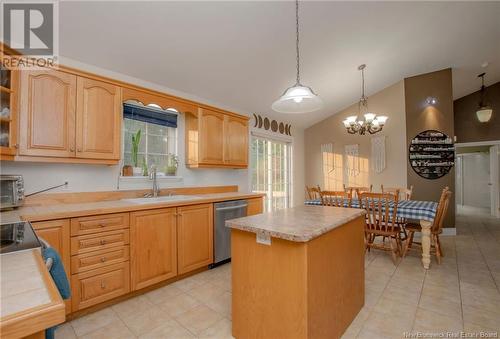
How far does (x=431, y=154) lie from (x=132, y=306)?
5.31 m

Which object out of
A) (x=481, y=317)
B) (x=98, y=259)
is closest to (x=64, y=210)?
(x=98, y=259)

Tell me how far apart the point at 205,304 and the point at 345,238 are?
1.35 metres

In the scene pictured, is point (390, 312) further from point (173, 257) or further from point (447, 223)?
point (447, 223)

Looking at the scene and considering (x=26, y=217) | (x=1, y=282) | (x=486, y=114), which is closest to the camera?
(x=1, y=282)

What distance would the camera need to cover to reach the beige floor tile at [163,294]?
2.24 metres

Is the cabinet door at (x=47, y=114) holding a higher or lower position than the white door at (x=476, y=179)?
higher

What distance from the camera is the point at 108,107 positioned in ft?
7.74

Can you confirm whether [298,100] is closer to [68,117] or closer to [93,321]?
[68,117]

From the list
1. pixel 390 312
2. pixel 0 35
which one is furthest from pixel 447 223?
pixel 0 35

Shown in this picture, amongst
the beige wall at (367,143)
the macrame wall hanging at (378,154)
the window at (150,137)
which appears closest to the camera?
the window at (150,137)

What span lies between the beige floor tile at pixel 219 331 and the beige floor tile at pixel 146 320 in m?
0.35

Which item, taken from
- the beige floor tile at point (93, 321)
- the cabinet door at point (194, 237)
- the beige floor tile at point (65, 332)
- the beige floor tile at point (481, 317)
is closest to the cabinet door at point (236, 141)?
the cabinet door at point (194, 237)

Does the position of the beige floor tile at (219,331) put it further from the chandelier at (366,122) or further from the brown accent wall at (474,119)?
the brown accent wall at (474,119)

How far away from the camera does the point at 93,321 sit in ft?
6.30
